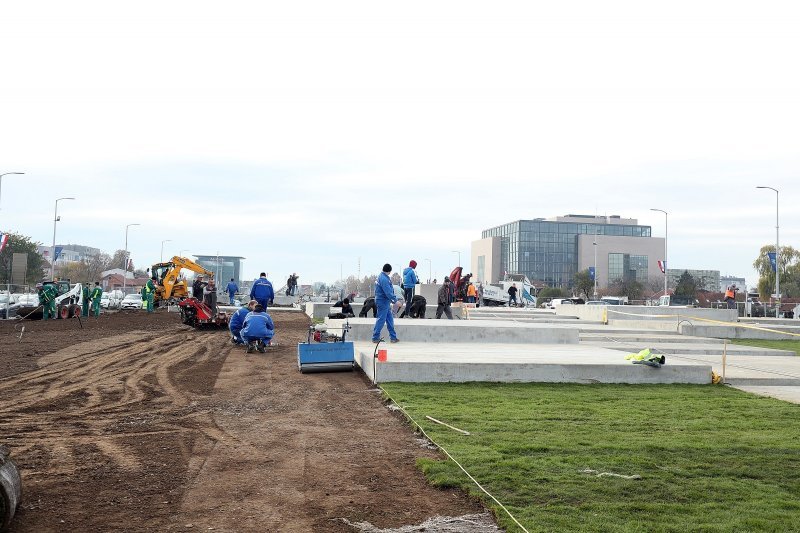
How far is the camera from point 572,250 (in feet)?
363

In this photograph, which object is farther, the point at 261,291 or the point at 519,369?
the point at 261,291

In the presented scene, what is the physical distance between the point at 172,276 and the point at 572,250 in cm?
8639

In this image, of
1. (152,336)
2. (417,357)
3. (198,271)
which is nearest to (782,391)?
(417,357)

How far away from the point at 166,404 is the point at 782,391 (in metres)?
9.52

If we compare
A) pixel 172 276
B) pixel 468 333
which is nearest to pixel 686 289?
pixel 172 276

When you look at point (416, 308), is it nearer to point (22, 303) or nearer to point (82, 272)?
point (22, 303)

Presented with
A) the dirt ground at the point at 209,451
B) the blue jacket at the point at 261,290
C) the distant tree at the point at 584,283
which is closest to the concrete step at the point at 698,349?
the dirt ground at the point at 209,451

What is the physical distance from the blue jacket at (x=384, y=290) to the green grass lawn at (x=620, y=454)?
11.7 feet

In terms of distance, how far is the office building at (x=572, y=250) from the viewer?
10331 centimetres

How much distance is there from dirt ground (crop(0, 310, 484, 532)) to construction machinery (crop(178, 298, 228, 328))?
33.7ft

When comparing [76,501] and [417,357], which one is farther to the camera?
[417,357]

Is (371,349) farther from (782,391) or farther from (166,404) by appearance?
(782,391)

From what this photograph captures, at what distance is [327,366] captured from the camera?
40.9ft

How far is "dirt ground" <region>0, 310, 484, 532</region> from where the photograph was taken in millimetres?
5043
